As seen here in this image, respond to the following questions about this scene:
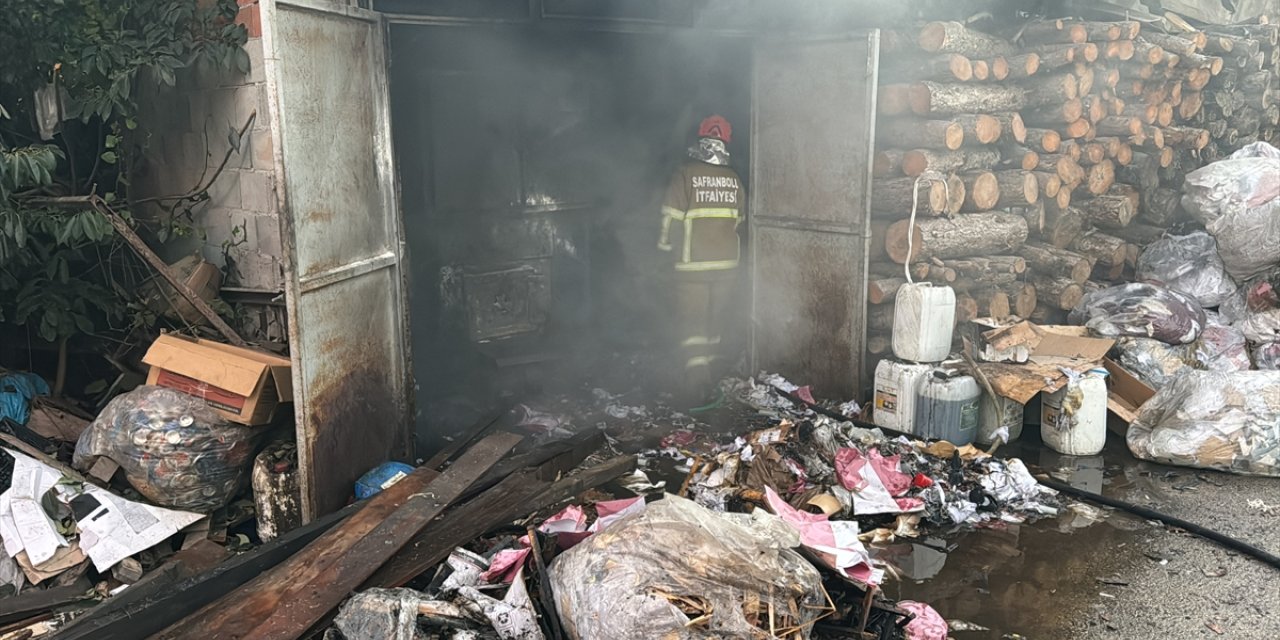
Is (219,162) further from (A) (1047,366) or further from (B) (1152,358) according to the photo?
(B) (1152,358)

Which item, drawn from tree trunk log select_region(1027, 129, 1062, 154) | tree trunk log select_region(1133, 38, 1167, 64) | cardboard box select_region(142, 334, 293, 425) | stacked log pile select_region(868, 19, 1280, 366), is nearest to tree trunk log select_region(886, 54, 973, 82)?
stacked log pile select_region(868, 19, 1280, 366)

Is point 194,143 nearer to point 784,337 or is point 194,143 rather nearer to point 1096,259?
point 784,337

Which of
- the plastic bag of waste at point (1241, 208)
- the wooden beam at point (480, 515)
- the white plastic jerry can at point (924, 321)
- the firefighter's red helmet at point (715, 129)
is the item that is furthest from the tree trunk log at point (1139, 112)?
the wooden beam at point (480, 515)

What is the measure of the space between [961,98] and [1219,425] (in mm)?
2835

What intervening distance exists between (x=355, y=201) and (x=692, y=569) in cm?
296

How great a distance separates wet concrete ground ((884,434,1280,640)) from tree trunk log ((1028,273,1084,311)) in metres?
Result: 2.24

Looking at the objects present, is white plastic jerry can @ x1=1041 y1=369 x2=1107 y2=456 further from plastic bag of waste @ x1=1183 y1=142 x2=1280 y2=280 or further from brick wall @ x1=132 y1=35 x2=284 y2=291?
brick wall @ x1=132 y1=35 x2=284 y2=291

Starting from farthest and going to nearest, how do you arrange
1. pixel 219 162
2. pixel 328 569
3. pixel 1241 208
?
pixel 1241 208
pixel 219 162
pixel 328 569

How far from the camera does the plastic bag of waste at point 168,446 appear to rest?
448 cm

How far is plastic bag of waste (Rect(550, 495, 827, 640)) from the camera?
3148 millimetres

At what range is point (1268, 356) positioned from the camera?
715cm

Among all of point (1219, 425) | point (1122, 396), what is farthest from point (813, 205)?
point (1219, 425)

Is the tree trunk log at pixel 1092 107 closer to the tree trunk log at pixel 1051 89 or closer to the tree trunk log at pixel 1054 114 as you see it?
the tree trunk log at pixel 1054 114

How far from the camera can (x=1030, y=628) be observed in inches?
155
